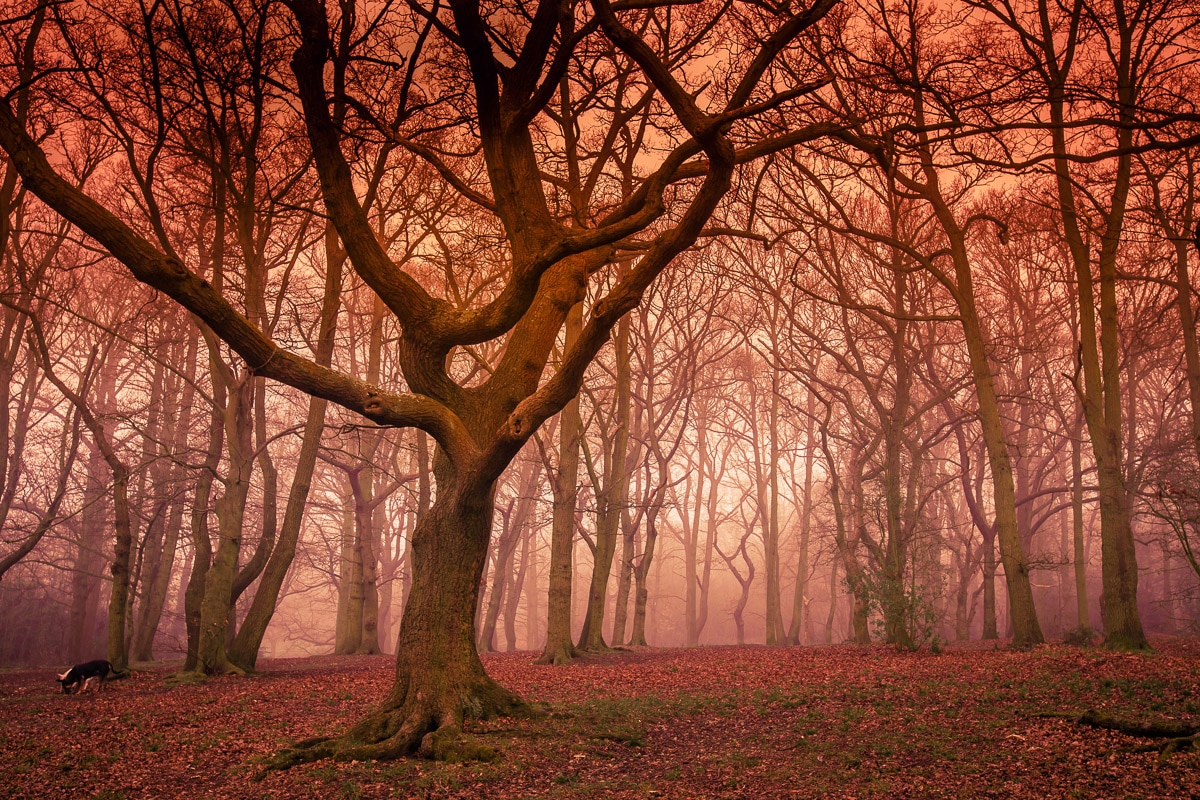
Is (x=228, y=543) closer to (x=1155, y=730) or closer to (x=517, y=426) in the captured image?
(x=517, y=426)

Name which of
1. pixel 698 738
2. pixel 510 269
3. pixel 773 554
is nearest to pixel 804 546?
pixel 773 554

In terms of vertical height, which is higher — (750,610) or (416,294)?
(416,294)

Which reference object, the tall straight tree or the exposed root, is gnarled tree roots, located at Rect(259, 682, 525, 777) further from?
the exposed root

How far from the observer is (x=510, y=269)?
13773 millimetres

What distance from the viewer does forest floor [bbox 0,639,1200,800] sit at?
5090mm

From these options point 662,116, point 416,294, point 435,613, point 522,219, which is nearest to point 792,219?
point 662,116

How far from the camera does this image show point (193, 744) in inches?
271

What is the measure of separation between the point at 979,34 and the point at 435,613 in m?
12.1

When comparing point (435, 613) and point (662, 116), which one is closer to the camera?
point (435, 613)

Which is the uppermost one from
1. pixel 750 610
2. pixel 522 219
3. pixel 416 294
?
pixel 522 219

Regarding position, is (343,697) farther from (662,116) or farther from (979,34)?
(979,34)

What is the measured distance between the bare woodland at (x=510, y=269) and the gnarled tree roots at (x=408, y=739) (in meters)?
0.03

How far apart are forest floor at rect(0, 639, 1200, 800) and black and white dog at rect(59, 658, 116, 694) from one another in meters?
0.25

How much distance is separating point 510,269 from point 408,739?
9.19m
